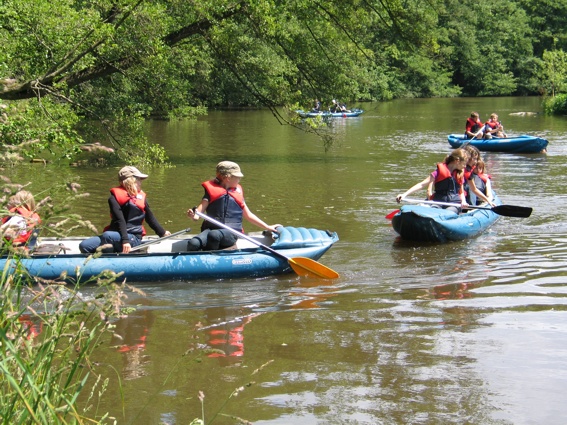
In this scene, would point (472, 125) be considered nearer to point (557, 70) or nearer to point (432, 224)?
point (432, 224)

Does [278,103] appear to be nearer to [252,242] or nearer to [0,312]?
[252,242]

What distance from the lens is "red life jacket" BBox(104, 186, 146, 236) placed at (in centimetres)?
787

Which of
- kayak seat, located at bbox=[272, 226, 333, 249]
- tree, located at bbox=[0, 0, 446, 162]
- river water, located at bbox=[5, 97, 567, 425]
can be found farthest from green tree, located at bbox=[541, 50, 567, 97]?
kayak seat, located at bbox=[272, 226, 333, 249]

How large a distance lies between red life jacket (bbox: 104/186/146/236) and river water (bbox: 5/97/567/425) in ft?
2.16

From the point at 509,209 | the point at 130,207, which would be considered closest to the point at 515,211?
the point at 509,209

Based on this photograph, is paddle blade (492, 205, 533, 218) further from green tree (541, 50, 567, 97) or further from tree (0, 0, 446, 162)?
green tree (541, 50, 567, 97)

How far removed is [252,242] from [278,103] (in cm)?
701

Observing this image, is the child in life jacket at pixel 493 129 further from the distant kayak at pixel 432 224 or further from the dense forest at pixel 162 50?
the distant kayak at pixel 432 224

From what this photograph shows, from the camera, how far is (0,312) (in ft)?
9.66

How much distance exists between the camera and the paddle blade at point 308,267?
8.00 metres

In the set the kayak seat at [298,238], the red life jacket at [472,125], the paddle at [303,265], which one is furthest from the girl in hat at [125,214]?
the red life jacket at [472,125]

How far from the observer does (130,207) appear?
7887 mm

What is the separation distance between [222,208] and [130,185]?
99 centimetres

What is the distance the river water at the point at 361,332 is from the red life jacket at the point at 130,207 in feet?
2.16
